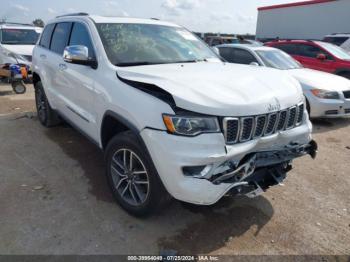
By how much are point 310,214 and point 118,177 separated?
2.05 metres

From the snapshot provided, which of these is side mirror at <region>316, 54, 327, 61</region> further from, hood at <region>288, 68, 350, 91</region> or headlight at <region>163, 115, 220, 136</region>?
headlight at <region>163, 115, 220, 136</region>

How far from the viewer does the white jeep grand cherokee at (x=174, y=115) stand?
8.01 feet

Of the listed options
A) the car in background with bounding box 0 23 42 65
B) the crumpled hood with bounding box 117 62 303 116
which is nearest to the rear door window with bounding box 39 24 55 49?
the crumpled hood with bounding box 117 62 303 116

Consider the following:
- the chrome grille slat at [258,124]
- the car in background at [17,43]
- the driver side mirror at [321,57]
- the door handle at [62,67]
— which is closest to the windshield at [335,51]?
the driver side mirror at [321,57]

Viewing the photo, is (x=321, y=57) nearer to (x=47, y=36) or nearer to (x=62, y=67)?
(x=47, y=36)

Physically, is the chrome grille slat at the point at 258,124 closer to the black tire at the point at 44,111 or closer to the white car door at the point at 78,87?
A: the white car door at the point at 78,87

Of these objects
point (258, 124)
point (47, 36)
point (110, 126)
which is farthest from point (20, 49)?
point (258, 124)

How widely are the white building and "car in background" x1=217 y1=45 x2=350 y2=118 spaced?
1750 centimetres

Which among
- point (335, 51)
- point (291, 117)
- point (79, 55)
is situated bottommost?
point (335, 51)

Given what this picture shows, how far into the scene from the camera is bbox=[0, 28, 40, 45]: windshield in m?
11.2

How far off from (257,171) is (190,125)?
789mm

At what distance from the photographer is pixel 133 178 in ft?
9.89

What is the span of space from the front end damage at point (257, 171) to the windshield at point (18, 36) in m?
11.2

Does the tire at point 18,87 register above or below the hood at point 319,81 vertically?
below
